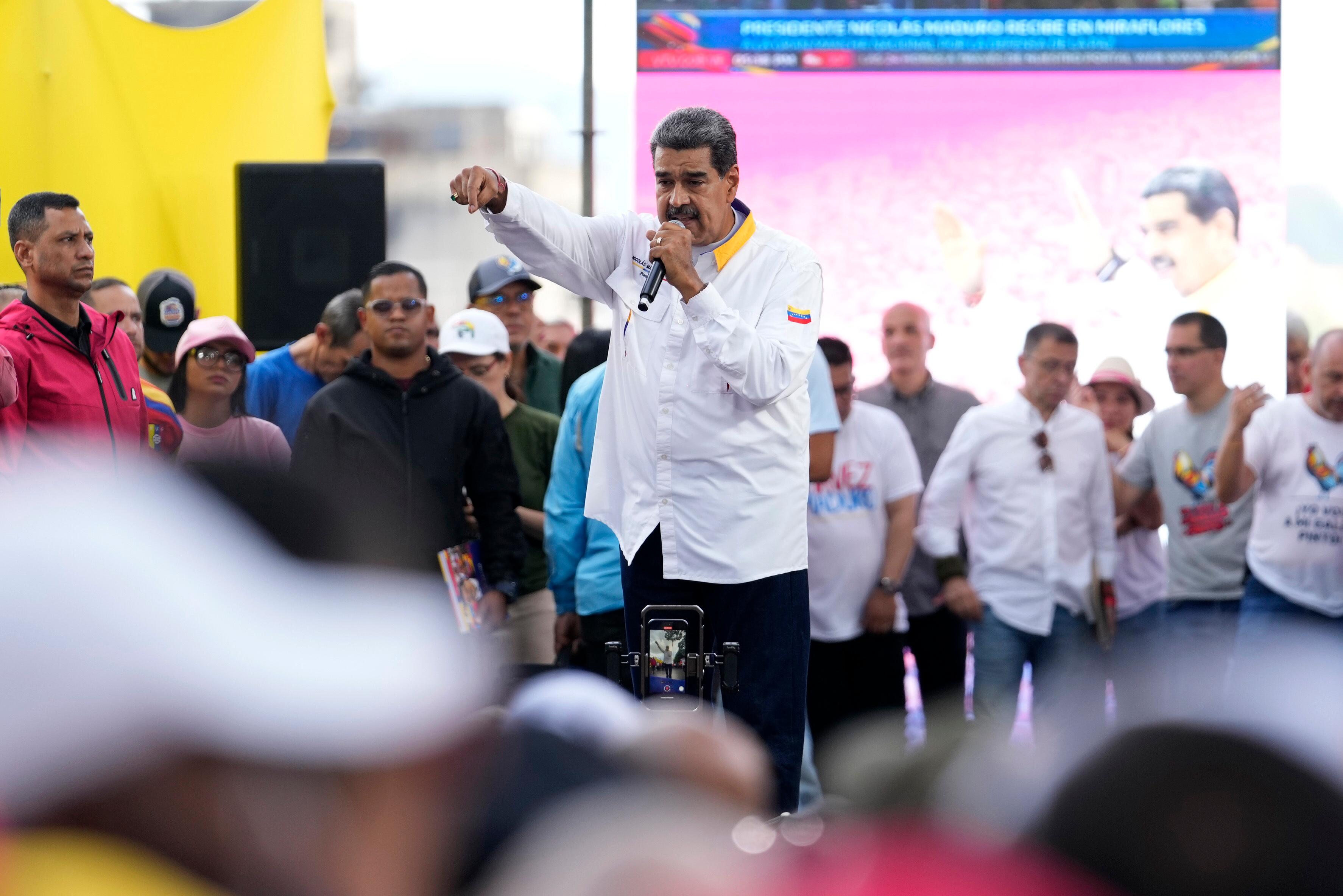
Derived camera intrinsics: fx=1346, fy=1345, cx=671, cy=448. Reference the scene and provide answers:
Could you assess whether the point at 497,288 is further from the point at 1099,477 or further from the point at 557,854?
the point at 557,854

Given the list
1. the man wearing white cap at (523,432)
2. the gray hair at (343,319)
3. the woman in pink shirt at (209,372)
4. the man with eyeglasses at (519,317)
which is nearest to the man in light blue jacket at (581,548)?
the man wearing white cap at (523,432)

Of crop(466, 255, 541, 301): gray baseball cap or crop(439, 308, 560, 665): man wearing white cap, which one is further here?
crop(466, 255, 541, 301): gray baseball cap

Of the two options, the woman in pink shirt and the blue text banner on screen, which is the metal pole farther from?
the woman in pink shirt

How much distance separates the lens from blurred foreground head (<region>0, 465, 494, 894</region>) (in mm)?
499

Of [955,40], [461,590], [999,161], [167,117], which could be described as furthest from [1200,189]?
[461,590]

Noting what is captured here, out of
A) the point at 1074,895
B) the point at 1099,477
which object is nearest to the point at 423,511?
the point at 1074,895

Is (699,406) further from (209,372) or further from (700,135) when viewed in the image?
(209,372)

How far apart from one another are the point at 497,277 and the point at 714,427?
2.49 meters

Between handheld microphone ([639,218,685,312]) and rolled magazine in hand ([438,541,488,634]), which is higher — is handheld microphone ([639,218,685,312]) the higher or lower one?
the higher one

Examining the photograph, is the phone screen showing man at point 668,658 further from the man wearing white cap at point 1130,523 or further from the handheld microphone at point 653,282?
the man wearing white cap at point 1130,523

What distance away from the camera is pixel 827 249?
6.85m

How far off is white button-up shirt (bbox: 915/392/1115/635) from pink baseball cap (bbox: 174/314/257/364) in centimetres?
226

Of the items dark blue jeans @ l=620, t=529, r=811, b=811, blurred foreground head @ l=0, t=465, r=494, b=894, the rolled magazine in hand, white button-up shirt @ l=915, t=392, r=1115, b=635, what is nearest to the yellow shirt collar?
A: dark blue jeans @ l=620, t=529, r=811, b=811

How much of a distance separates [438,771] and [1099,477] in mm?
4230
